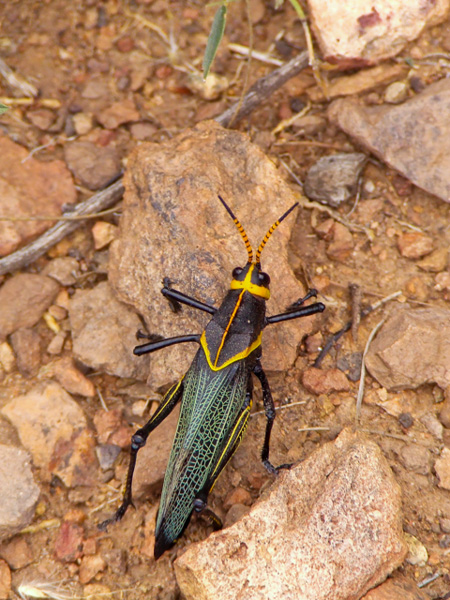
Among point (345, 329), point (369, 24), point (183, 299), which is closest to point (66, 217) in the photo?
point (183, 299)

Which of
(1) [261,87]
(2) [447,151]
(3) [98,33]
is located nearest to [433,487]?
(2) [447,151]

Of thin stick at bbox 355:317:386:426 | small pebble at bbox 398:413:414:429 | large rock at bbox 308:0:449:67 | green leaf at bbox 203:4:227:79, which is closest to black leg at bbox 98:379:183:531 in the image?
thin stick at bbox 355:317:386:426

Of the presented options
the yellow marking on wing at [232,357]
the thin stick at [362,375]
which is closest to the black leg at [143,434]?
the yellow marking on wing at [232,357]

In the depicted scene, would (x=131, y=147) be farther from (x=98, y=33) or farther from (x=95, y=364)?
(x=95, y=364)

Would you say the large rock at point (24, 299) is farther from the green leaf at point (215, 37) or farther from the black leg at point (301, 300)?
the green leaf at point (215, 37)

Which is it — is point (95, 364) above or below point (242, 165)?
below

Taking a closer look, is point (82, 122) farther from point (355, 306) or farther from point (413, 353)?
point (413, 353)

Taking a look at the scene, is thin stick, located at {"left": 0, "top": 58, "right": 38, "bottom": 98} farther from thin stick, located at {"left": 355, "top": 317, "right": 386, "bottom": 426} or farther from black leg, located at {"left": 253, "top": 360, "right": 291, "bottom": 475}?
thin stick, located at {"left": 355, "top": 317, "right": 386, "bottom": 426}
